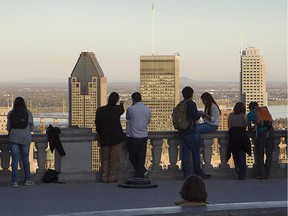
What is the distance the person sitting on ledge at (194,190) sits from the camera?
8.54 meters

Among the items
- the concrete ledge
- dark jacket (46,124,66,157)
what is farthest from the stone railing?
the concrete ledge

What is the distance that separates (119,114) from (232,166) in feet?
8.58

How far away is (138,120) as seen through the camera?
1516 cm

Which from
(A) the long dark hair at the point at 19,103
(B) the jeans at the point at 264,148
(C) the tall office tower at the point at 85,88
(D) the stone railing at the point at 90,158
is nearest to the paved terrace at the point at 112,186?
(D) the stone railing at the point at 90,158

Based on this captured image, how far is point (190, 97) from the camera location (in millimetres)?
15297

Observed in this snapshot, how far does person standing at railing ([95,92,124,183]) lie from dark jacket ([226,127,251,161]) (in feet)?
6.44

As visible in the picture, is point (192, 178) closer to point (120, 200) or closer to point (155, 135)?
point (120, 200)

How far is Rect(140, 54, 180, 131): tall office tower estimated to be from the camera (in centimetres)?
10744

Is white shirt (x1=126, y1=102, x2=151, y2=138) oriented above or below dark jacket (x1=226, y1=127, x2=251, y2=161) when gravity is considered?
above

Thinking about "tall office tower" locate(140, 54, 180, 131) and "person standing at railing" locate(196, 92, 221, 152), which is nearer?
"person standing at railing" locate(196, 92, 221, 152)

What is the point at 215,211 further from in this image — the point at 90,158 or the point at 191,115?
the point at 90,158

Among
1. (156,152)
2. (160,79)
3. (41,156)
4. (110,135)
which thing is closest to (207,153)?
(156,152)

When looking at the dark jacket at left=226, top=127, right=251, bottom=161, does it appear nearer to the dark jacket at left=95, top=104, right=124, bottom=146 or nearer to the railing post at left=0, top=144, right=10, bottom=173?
the dark jacket at left=95, top=104, right=124, bottom=146

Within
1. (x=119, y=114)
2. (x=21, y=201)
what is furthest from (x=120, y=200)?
(x=119, y=114)
